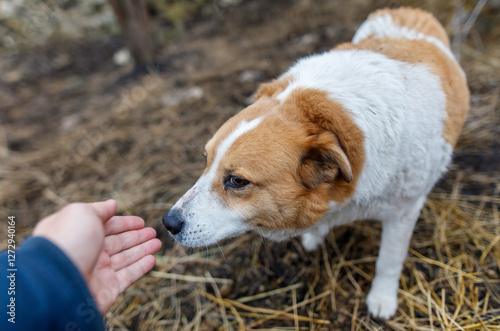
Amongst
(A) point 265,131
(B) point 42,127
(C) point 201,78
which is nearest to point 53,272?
(A) point 265,131

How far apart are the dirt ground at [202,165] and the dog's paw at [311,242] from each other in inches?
2.4

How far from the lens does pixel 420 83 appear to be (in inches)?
75.1

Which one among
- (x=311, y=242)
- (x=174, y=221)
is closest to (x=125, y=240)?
(x=174, y=221)

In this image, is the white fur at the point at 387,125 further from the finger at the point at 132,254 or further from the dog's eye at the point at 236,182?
the finger at the point at 132,254

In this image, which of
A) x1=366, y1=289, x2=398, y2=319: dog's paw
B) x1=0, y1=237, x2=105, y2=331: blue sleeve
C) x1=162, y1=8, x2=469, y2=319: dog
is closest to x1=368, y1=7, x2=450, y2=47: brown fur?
x1=162, y1=8, x2=469, y2=319: dog

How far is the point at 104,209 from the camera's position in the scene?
166cm

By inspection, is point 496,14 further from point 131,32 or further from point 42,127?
point 42,127

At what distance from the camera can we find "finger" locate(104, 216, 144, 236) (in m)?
1.84

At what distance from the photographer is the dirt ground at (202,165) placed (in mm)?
2402

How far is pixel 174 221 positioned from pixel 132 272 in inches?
14.3

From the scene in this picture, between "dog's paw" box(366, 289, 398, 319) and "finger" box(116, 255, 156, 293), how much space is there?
1.55 m

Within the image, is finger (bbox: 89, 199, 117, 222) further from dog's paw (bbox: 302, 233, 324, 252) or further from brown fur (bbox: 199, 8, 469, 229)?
dog's paw (bbox: 302, 233, 324, 252)

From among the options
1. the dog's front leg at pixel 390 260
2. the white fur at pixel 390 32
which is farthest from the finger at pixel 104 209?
the white fur at pixel 390 32

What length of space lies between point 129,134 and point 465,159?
13.1 ft
